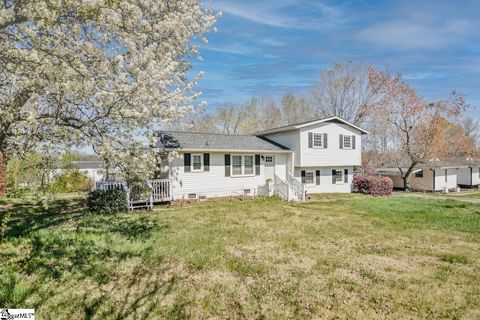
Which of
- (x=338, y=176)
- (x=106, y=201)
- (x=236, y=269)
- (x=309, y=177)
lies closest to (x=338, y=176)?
(x=338, y=176)

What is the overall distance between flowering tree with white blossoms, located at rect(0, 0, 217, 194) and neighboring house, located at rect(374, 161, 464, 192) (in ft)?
96.8

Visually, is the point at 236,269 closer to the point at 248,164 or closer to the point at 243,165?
the point at 243,165

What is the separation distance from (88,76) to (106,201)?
7866mm

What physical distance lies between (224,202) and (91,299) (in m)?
11.4

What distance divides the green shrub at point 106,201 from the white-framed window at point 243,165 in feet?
24.4

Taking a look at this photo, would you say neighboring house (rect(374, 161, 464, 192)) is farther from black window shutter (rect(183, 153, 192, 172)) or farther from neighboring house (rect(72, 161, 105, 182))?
neighboring house (rect(72, 161, 105, 182))

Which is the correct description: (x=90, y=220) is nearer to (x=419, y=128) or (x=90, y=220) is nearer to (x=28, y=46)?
(x=28, y=46)

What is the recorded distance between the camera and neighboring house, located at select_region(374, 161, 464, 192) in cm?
3055

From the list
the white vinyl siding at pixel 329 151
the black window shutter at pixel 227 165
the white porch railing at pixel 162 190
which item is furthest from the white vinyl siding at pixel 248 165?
the white porch railing at pixel 162 190

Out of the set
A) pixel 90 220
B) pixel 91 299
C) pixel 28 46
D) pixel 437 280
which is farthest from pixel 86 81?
pixel 437 280

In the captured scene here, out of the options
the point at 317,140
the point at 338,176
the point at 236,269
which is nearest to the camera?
the point at 236,269

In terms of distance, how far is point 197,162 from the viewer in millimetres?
16844

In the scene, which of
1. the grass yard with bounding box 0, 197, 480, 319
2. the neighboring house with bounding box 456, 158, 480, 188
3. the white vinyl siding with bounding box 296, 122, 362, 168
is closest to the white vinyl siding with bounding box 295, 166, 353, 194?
the white vinyl siding with bounding box 296, 122, 362, 168

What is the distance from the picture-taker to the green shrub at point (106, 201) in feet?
40.0
